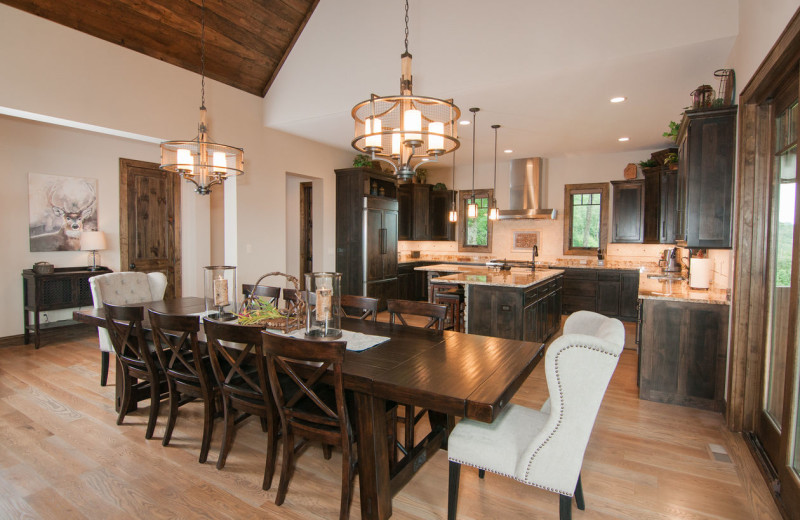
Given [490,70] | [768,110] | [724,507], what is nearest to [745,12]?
[768,110]

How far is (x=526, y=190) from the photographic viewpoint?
7.57m

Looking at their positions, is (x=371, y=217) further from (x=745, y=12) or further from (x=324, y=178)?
(x=745, y=12)

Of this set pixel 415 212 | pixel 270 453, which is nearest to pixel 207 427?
pixel 270 453

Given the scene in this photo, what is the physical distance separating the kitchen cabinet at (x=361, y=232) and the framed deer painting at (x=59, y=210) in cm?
344

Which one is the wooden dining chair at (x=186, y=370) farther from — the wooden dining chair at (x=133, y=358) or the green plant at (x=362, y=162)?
the green plant at (x=362, y=162)

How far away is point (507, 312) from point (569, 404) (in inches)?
110

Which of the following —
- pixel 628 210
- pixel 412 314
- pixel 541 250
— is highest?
pixel 628 210

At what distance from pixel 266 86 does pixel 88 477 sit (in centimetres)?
478

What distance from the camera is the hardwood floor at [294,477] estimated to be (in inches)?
81.9

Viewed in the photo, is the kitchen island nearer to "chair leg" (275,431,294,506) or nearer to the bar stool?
the bar stool

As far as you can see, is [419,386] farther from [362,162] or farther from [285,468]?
[362,162]

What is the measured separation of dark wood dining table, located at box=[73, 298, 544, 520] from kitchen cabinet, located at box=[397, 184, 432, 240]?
5977mm

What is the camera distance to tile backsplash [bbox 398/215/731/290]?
23.2 feet

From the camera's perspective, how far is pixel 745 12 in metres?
2.84
